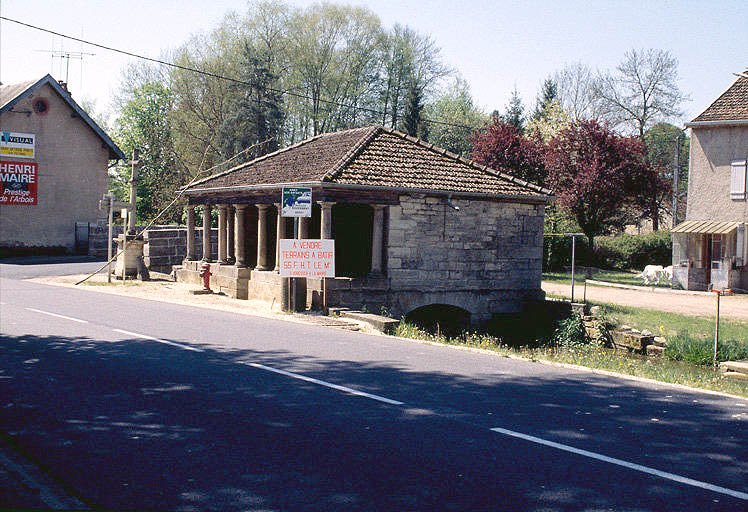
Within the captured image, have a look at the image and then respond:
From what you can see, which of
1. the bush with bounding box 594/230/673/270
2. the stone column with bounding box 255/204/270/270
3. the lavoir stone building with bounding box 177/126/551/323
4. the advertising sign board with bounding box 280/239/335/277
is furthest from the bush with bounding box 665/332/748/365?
the bush with bounding box 594/230/673/270

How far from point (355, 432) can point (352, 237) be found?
15.9 meters

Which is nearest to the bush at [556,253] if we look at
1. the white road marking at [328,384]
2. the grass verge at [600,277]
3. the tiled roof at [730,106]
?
the grass verge at [600,277]

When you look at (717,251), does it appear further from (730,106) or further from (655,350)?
(655,350)

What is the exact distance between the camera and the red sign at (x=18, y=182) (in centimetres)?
3644

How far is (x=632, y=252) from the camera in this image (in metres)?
39.8

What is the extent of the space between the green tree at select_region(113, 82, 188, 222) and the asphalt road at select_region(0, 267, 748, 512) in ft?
130

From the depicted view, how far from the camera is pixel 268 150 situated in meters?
50.2

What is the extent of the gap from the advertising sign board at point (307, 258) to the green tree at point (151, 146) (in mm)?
31842

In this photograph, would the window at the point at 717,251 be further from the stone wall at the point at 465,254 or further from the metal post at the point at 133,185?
the metal post at the point at 133,185

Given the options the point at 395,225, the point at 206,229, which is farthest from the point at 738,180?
the point at 206,229

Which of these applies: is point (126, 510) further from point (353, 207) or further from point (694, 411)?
point (353, 207)

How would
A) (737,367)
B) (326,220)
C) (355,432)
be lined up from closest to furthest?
(355,432) < (737,367) < (326,220)

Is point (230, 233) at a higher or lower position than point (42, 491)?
higher

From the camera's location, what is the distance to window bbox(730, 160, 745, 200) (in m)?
27.4
